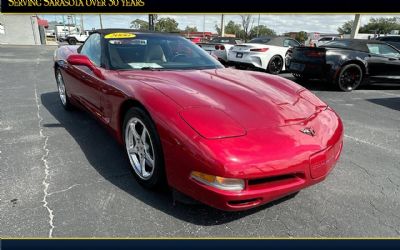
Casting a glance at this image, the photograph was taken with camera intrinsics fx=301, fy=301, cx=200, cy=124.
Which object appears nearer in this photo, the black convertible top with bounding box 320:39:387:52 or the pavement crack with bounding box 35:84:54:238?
the pavement crack with bounding box 35:84:54:238

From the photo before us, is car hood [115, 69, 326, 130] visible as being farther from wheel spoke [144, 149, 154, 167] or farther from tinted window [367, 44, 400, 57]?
tinted window [367, 44, 400, 57]

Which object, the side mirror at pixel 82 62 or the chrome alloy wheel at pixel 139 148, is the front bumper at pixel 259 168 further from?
the side mirror at pixel 82 62

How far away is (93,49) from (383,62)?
7.04m

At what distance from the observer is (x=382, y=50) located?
7.67 m

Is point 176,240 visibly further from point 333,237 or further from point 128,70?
point 128,70

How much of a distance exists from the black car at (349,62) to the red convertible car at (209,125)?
4.63 meters

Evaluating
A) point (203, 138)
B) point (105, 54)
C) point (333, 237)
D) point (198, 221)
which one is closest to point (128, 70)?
point (105, 54)

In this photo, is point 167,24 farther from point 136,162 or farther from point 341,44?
point 136,162

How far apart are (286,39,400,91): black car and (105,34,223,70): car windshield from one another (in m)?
4.52

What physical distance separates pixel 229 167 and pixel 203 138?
25cm

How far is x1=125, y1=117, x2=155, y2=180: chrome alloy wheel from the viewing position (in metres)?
2.41

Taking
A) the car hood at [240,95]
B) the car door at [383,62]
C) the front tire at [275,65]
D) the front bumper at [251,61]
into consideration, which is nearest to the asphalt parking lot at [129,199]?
the car hood at [240,95]

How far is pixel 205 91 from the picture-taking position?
2.48 m

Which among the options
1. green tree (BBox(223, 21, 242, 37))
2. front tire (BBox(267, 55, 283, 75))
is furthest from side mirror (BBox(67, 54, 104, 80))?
green tree (BBox(223, 21, 242, 37))
